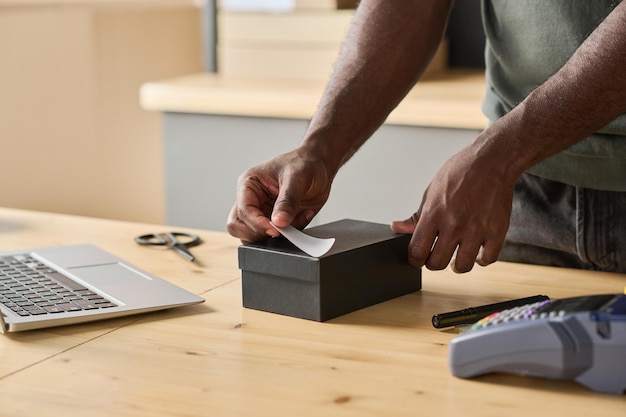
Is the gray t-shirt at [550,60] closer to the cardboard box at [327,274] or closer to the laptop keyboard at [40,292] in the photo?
the cardboard box at [327,274]

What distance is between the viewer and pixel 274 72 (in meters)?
2.63

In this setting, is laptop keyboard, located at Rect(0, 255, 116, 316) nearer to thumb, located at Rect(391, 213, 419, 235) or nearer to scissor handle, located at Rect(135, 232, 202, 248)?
scissor handle, located at Rect(135, 232, 202, 248)

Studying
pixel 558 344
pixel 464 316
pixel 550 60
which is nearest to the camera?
pixel 558 344

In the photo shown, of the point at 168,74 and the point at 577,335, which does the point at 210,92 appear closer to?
the point at 168,74

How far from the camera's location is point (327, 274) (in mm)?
1009

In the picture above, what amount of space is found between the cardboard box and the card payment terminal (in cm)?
21

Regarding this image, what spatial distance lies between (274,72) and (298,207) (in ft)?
4.88

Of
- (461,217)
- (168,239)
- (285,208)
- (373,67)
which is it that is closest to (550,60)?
(373,67)

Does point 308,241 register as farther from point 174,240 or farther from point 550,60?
point 550,60

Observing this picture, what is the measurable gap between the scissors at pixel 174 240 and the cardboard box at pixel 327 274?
27cm

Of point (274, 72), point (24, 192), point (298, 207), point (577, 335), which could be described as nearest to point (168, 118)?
point (274, 72)

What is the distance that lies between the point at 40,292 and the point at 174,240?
1.00 ft

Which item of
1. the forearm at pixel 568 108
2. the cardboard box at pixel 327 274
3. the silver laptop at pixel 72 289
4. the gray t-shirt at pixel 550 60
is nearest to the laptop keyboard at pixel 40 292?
the silver laptop at pixel 72 289

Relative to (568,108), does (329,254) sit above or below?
below
